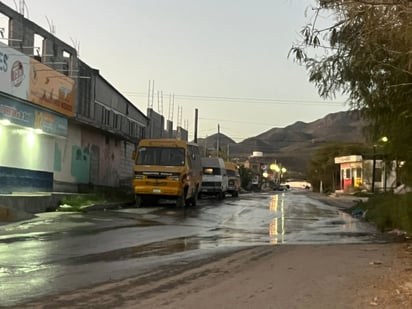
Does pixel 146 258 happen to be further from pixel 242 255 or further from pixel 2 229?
pixel 2 229

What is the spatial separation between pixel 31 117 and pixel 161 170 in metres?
6.31

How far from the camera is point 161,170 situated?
92.2 ft

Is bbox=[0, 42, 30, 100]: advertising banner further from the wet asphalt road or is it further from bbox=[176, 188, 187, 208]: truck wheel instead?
bbox=[176, 188, 187, 208]: truck wheel

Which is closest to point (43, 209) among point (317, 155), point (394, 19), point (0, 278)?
point (0, 278)

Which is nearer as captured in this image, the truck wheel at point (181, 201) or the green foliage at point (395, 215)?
the green foliage at point (395, 215)

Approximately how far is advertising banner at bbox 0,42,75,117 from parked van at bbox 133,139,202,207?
4.36 m

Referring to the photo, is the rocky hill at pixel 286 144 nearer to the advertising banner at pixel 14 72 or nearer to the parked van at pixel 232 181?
the parked van at pixel 232 181

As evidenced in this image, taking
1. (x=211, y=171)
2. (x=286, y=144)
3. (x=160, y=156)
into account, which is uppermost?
(x=286, y=144)

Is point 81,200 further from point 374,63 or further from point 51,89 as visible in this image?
point 374,63

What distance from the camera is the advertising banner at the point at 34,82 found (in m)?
22.5

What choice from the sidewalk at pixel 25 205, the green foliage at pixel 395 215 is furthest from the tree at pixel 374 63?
the sidewalk at pixel 25 205

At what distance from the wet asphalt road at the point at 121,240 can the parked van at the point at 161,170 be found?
9.42 ft

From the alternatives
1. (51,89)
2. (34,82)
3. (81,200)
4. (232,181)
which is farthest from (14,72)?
(232,181)

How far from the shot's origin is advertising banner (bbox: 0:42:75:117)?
2248 cm
